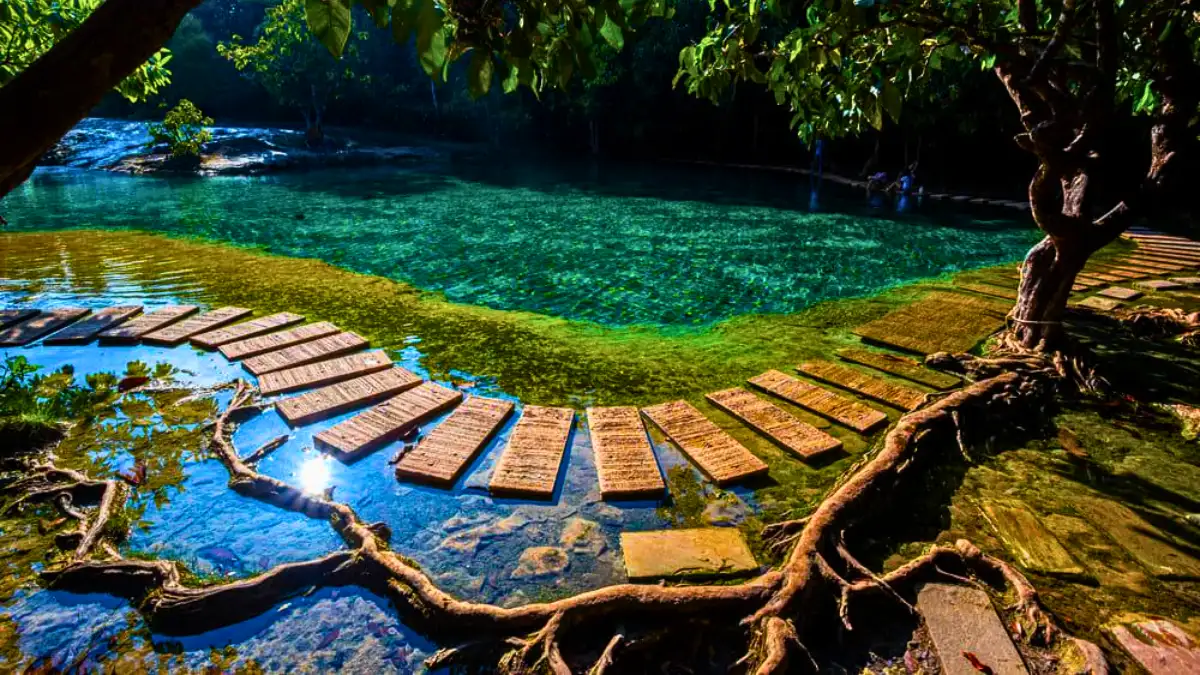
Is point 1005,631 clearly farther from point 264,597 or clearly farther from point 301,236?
point 301,236

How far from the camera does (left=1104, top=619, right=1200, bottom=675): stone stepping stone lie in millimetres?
2932

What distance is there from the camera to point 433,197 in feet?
74.8

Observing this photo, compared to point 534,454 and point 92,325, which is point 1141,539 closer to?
point 534,454

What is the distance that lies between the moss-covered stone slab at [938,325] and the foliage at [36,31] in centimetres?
1028

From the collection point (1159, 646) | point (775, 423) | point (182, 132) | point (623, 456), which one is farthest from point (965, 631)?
point (182, 132)

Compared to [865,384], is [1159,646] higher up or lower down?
lower down

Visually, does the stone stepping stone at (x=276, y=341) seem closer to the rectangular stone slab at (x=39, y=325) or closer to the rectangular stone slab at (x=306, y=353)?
the rectangular stone slab at (x=306, y=353)

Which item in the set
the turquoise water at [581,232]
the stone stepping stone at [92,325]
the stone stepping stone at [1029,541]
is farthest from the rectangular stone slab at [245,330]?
the stone stepping stone at [1029,541]

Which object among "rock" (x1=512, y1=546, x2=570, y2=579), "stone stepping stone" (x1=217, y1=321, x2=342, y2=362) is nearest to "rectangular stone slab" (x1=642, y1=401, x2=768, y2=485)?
"rock" (x1=512, y1=546, x2=570, y2=579)

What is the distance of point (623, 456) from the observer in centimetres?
499

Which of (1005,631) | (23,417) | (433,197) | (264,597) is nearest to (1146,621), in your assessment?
(1005,631)

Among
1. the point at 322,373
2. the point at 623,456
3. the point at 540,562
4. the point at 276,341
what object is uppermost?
the point at 276,341

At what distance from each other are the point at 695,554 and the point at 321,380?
4557 millimetres

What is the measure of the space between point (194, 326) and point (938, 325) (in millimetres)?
10406
